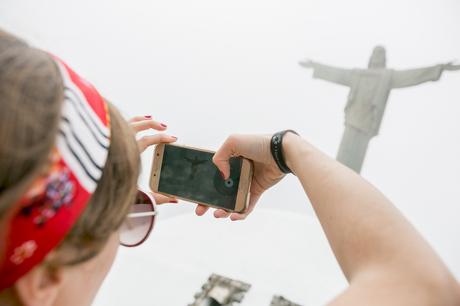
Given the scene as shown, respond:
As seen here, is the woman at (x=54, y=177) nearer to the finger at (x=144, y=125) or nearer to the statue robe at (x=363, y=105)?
the finger at (x=144, y=125)

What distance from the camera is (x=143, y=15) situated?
5.48 feet

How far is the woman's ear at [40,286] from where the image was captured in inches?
10.9

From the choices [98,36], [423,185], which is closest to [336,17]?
[423,185]

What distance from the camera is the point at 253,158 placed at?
69 cm

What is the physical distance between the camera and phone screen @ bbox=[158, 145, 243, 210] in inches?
28.3

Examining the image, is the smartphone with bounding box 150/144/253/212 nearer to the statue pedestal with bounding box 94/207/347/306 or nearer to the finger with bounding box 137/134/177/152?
the finger with bounding box 137/134/177/152

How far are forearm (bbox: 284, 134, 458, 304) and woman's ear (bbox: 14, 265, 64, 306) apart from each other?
0.29 metres

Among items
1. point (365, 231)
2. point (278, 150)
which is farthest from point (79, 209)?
point (278, 150)

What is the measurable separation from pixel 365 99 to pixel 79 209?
1.66 m

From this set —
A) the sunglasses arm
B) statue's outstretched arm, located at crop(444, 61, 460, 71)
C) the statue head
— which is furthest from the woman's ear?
the statue head

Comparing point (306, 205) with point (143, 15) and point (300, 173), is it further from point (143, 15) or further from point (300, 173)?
point (300, 173)

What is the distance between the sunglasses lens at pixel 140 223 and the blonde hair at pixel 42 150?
0.89 feet

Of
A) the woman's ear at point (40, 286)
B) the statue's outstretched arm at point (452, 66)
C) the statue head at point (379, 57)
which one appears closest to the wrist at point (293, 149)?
the woman's ear at point (40, 286)

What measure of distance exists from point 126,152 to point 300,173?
31 centimetres
